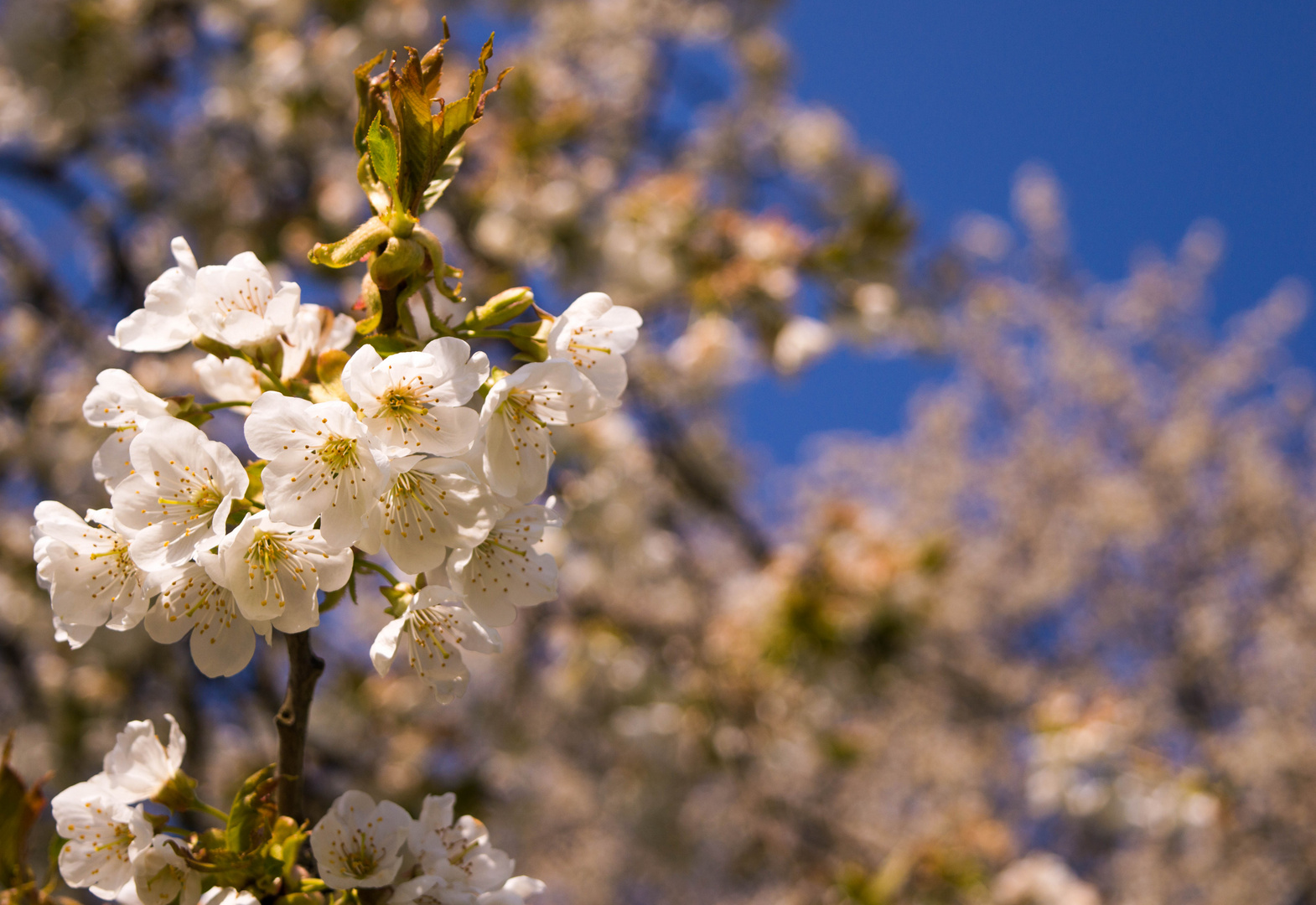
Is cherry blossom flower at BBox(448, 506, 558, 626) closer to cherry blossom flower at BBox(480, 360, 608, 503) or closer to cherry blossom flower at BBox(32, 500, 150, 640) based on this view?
cherry blossom flower at BBox(480, 360, 608, 503)

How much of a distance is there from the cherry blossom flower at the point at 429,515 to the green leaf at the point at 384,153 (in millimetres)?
276

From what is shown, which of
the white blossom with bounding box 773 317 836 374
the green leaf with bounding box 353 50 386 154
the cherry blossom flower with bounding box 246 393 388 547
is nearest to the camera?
the cherry blossom flower with bounding box 246 393 388 547

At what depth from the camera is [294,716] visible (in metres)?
0.83

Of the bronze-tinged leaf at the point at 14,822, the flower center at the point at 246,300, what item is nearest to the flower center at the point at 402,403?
the flower center at the point at 246,300

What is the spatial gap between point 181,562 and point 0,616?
4.10 m

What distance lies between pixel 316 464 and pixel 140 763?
16.7 inches

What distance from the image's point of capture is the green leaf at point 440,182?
868 millimetres

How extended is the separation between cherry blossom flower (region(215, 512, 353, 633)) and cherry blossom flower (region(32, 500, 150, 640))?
116mm

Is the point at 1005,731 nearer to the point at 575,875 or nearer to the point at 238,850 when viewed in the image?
the point at 575,875

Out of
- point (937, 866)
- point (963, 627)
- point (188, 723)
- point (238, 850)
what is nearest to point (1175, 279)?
point (963, 627)

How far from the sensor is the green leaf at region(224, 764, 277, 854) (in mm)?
824

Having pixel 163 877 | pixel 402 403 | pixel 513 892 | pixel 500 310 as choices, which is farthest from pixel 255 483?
pixel 513 892

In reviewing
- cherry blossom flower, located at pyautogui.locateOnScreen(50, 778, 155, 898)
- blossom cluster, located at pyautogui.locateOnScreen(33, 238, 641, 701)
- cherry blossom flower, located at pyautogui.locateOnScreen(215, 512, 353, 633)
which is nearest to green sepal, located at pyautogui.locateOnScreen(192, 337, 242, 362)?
blossom cluster, located at pyautogui.locateOnScreen(33, 238, 641, 701)

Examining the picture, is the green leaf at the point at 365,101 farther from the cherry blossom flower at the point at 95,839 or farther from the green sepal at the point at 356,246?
the cherry blossom flower at the point at 95,839
